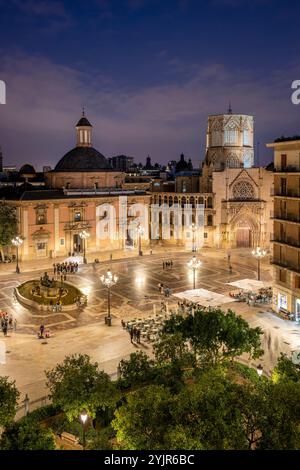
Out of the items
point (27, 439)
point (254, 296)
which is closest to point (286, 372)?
point (27, 439)

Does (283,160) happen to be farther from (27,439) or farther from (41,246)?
(41,246)

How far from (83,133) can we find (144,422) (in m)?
63.9

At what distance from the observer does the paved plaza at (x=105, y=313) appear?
2700 cm

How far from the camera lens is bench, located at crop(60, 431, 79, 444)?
17.7 m

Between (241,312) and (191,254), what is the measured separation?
25.3m

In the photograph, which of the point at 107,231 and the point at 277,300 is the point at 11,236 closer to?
the point at 107,231

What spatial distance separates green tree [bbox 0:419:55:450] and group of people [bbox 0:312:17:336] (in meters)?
18.3

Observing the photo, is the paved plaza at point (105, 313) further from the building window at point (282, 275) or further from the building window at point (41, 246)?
the building window at point (41, 246)

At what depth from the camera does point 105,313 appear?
36.0m

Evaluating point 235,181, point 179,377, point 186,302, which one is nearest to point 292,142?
point 186,302

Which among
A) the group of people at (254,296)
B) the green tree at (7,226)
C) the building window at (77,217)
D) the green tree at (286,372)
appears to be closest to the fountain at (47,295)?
A: the green tree at (7,226)

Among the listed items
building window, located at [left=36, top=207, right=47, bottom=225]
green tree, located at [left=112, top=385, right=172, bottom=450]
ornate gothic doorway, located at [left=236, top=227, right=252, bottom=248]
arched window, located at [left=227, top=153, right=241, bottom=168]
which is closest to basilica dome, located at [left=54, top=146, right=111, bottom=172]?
building window, located at [left=36, top=207, right=47, bottom=225]

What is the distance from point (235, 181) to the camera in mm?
66250

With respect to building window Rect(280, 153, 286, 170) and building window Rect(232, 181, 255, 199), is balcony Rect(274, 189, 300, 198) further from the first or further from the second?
building window Rect(232, 181, 255, 199)
